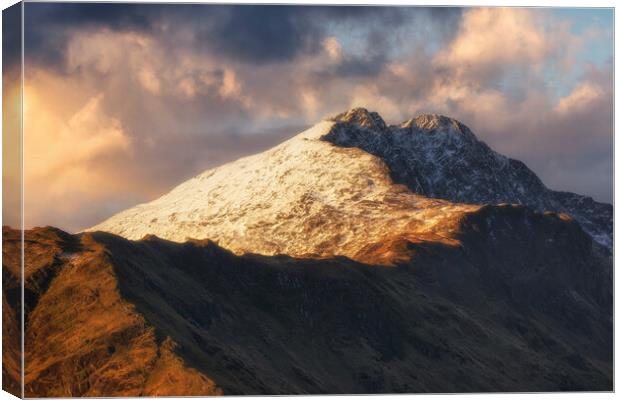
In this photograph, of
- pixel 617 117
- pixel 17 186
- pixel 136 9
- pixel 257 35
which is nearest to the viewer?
pixel 17 186

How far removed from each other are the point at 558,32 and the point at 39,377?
78822mm

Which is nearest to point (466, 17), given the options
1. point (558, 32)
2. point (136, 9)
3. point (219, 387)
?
point (558, 32)

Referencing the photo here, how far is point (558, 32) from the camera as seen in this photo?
19200 centimetres

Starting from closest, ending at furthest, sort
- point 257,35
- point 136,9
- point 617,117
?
point 617,117 < point 136,9 < point 257,35

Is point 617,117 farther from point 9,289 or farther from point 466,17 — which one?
point 9,289

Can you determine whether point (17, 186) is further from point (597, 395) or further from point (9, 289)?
point (597, 395)

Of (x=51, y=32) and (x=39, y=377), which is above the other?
(x=51, y=32)

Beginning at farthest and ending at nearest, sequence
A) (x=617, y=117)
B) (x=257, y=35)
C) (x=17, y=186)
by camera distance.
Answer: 1. (x=257, y=35)
2. (x=617, y=117)
3. (x=17, y=186)

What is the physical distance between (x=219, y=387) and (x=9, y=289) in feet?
180

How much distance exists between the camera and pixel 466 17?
615ft

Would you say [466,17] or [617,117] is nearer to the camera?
[617,117]

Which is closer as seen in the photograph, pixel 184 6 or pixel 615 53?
pixel 615 53

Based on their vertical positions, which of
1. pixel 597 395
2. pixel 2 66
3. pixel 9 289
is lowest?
pixel 597 395

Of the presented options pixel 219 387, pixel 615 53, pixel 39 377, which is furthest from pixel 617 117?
pixel 39 377
